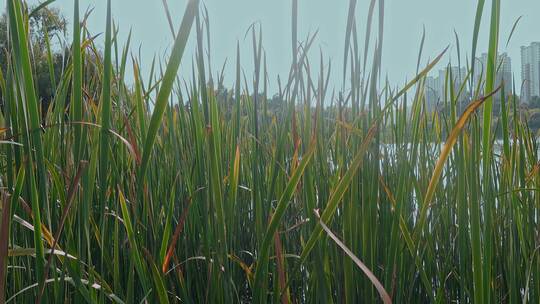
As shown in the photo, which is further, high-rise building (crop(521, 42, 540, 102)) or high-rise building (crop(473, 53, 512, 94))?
high-rise building (crop(521, 42, 540, 102))

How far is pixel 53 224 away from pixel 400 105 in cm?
66

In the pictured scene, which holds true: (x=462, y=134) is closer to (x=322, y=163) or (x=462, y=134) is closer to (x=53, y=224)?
(x=322, y=163)

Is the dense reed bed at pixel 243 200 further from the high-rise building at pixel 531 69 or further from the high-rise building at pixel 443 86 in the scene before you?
the high-rise building at pixel 531 69

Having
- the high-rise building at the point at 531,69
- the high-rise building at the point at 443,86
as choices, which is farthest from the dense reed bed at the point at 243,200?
the high-rise building at the point at 531,69

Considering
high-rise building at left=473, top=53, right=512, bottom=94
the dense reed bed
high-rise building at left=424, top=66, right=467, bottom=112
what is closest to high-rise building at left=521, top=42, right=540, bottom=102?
high-rise building at left=473, top=53, right=512, bottom=94

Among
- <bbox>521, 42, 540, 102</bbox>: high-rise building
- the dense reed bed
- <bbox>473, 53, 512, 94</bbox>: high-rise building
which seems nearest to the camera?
the dense reed bed

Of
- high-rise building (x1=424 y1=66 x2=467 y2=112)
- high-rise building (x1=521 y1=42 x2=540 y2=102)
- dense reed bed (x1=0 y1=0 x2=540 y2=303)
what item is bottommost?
dense reed bed (x1=0 y1=0 x2=540 y2=303)

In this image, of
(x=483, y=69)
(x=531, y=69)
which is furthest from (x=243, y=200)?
(x=531, y=69)

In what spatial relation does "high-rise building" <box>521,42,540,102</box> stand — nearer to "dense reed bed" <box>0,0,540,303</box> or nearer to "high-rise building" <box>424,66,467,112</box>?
"high-rise building" <box>424,66,467,112</box>

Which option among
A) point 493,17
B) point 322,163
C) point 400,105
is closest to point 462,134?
A: point 493,17

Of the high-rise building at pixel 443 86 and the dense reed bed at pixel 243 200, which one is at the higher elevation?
the high-rise building at pixel 443 86

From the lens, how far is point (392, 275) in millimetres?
674

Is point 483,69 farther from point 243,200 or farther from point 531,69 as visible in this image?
point 531,69

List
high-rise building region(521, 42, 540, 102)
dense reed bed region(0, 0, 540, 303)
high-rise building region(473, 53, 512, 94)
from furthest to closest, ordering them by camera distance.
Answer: high-rise building region(521, 42, 540, 102), high-rise building region(473, 53, 512, 94), dense reed bed region(0, 0, 540, 303)
